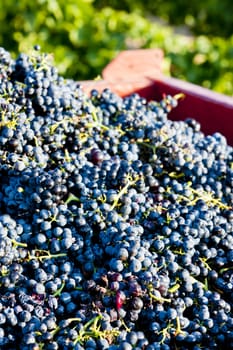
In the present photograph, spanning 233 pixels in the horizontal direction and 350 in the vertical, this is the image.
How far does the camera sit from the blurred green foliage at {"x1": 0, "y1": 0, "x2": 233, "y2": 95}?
3969 mm

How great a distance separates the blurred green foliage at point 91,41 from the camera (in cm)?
397

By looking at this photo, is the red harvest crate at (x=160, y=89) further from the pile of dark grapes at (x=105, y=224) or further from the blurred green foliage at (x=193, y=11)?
the blurred green foliage at (x=193, y=11)

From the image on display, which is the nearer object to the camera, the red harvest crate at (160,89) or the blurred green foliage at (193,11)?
the red harvest crate at (160,89)

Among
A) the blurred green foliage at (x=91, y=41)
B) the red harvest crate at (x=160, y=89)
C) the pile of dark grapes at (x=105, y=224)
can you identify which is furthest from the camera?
the blurred green foliage at (x=91, y=41)

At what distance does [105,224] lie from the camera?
4.45ft

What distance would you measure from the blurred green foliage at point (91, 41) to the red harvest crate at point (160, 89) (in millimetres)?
1753

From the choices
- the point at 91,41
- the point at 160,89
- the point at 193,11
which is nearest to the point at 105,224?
the point at 160,89

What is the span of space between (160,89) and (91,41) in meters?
2.11

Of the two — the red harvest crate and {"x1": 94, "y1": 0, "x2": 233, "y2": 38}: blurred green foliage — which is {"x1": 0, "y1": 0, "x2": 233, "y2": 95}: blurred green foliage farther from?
{"x1": 94, "y1": 0, "x2": 233, "y2": 38}: blurred green foliage

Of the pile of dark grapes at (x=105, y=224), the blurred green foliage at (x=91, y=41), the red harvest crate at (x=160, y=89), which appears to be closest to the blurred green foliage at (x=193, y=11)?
the blurred green foliage at (x=91, y=41)

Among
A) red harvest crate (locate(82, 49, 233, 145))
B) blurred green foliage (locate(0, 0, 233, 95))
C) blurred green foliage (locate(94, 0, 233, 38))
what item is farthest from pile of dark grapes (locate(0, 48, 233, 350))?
blurred green foliage (locate(94, 0, 233, 38))

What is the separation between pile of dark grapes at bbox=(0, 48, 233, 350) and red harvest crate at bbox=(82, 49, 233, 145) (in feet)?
0.91

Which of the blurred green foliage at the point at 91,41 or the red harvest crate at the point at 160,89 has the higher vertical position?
the red harvest crate at the point at 160,89

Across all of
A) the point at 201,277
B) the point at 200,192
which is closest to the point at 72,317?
the point at 201,277
